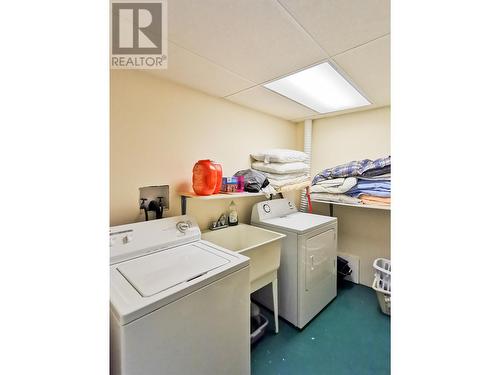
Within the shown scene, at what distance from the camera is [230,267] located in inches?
45.9

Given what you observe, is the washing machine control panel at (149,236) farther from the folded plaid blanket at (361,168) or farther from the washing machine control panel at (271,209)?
the folded plaid blanket at (361,168)

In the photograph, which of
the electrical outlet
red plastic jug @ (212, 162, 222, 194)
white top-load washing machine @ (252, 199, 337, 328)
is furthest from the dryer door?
red plastic jug @ (212, 162, 222, 194)

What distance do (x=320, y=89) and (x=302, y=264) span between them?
1638 mm

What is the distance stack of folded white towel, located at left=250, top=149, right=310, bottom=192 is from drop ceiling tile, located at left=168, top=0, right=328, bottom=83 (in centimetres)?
90

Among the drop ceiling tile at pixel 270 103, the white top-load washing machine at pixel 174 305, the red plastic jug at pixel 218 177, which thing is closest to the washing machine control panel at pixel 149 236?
the white top-load washing machine at pixel 174 305

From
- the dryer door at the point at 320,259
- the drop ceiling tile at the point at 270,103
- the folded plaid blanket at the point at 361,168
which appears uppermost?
the drop ceiling tile at the point at 270,103

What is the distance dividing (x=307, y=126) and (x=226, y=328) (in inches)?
102

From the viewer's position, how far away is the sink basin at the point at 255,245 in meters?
1.61

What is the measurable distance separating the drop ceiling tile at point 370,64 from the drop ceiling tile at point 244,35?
0.20 meters

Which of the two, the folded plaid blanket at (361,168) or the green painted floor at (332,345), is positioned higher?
the folded plaid blanket at (361,168)

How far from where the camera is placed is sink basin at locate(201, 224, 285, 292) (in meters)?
1.61
